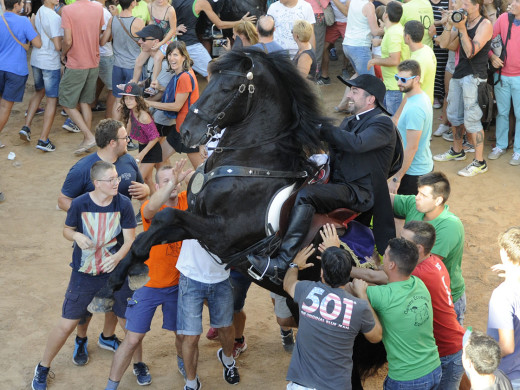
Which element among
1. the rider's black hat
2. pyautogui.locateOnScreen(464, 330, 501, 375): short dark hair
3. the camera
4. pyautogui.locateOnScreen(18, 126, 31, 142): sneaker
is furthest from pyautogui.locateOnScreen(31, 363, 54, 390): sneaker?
the camera

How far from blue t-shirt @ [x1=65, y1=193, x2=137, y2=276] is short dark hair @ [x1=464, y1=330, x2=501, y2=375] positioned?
3.26 m

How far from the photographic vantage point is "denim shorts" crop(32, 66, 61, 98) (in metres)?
11.0

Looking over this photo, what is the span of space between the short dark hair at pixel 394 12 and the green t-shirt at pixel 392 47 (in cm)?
12

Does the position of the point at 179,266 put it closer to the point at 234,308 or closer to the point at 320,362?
the point at 234,308

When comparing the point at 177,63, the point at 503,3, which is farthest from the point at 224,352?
the point at 503,3

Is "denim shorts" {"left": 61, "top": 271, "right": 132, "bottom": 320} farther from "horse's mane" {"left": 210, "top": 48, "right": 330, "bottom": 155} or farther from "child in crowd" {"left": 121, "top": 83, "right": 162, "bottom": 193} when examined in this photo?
"child in crowd" {"left": 121, "top": 83, "right": 162, "bottom": 193}

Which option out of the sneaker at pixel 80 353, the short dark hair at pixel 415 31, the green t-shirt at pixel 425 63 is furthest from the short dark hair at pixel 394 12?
the sneaker at pixel 80 353

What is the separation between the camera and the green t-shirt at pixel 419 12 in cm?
1058

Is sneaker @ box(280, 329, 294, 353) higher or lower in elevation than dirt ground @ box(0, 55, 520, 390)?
higher

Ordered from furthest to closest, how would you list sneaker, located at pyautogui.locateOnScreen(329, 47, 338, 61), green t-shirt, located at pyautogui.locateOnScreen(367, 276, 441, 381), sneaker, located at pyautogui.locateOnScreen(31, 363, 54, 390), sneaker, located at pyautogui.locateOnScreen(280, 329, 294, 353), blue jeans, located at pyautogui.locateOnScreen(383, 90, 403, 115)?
sneaker, located at pyautogui.locateOnScreen(329, 47, 338, 61), blue jeans, located at pyautogui.locateOnScreen(383, 90, 403, 115), sneaker, located at pyautogui.locateOnScreen(280, 329, 294, 353), sneaker, located at pyautogui.locateOnScreen(31, 363, 54, 390), green t-shirt, located at pyautogui.locateOnScreen(367, 276, 441, 381)

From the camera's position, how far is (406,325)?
4.85 metres

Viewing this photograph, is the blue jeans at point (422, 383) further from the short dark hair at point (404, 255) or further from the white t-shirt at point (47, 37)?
the white t-shirt at point (47, 37)

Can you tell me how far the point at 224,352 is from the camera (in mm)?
6406

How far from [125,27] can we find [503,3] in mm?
5956
